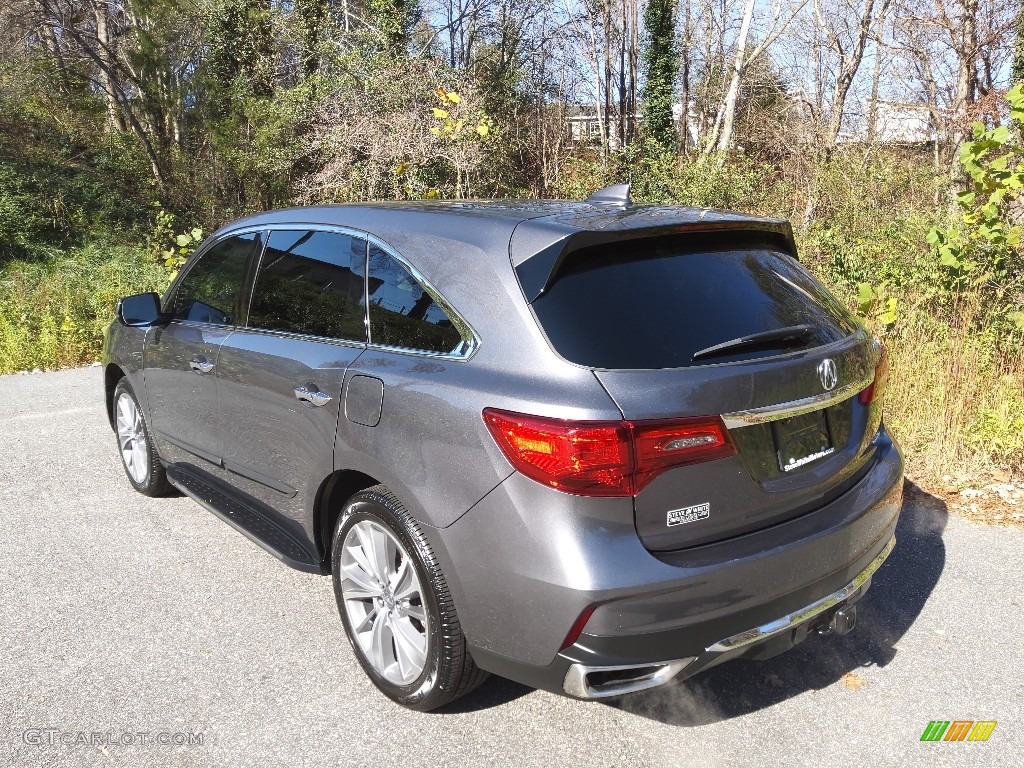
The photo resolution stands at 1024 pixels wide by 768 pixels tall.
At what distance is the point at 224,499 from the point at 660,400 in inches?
97.6

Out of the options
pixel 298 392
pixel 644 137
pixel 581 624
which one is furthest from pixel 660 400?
pixel 644 137

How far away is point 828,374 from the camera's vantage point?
108 inches

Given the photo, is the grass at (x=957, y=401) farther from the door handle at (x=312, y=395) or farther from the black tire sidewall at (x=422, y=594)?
the door handle at (x=312, y=395)

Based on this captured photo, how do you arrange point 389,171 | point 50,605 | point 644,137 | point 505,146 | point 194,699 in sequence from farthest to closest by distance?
point 644,137 → point 505,146 → point 389,171 → point 50,605 → point 194,699

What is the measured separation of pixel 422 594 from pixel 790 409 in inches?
50.9

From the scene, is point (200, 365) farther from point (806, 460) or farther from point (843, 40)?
point (843, 40)

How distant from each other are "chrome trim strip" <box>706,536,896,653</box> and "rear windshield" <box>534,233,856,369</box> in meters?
0.81

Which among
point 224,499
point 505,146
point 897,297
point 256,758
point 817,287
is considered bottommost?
point 256,758

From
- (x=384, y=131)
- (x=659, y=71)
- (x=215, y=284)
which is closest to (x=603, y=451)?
(x=215, y=284)

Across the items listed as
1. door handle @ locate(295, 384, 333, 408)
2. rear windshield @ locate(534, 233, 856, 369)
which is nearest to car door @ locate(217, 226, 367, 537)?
door handle @ locate(295, 384, 333, 408)

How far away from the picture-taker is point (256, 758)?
107 inches

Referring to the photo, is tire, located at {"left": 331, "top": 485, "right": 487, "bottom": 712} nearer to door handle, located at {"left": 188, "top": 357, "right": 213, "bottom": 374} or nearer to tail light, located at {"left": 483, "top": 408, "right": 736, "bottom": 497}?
tail light, located at {"left": 483, "top": 408, "right": 736, "bottom": 497}

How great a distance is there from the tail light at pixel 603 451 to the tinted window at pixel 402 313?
1.68 feet

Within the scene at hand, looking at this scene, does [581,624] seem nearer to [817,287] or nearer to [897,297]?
[817,287]
